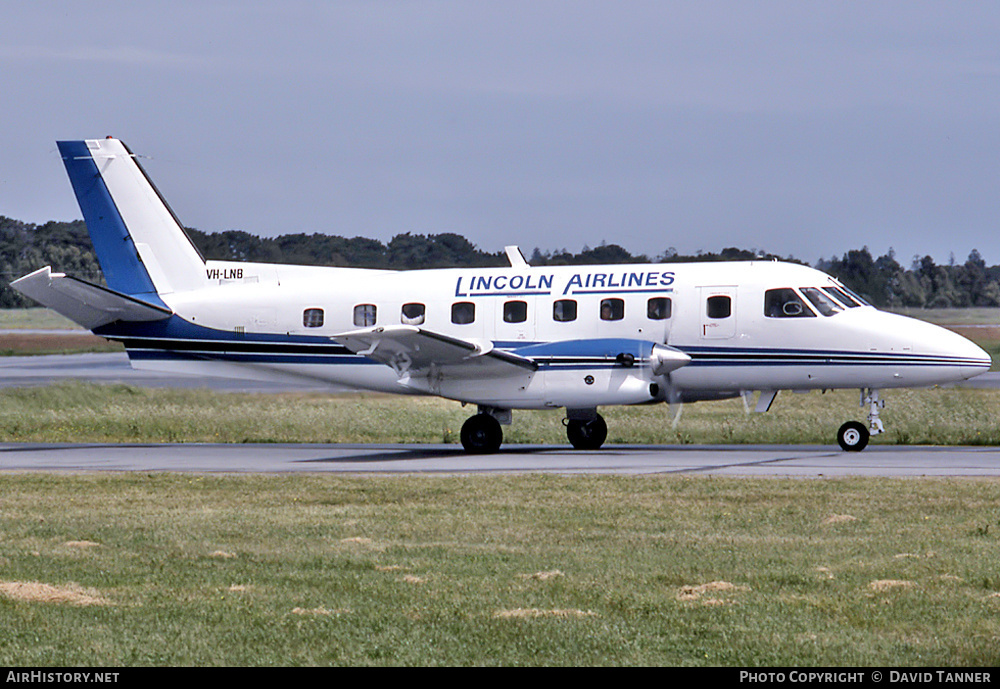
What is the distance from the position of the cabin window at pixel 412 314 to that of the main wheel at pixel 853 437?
29.6ft

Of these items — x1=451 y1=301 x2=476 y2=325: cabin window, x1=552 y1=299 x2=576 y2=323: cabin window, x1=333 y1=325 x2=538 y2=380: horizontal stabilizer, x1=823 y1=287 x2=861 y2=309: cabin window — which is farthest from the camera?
x1=451 y1=301 x2=476 y2=325: cabin window

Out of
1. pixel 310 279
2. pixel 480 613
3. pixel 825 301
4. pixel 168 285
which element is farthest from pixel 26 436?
pixel 480 613

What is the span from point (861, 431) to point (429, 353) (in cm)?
869

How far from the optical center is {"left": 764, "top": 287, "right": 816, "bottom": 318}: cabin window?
24.7 meters

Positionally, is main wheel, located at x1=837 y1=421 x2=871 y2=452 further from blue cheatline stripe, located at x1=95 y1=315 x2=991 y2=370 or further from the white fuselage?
blue cheatline stripe, located at x1=95 y1=315 x2=991 y2=370

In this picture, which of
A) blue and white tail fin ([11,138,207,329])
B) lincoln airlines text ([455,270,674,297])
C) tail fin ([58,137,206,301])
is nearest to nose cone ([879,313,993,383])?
lincoln airlines text ([455,270,674,297])

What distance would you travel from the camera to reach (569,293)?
84.8ft

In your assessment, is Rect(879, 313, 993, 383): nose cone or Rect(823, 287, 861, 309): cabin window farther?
Rect(823, 287, 861, 309): cabin window

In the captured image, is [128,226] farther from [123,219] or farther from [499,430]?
[499,430]

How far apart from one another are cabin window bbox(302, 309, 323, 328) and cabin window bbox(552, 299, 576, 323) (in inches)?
208

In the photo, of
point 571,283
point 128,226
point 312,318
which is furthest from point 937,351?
point 128,226

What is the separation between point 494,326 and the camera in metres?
26.3
